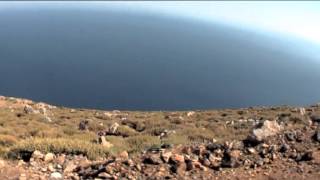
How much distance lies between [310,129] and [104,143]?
6.37m

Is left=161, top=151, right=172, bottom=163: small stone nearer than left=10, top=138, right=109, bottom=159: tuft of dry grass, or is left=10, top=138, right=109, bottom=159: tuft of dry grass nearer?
left=161, top=151, right=172, bottom=163: small stone

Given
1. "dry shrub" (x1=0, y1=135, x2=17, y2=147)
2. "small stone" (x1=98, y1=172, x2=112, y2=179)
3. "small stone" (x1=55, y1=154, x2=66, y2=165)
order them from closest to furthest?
"small stone" (x1=98, y1=172, x2=112, y2=179) < "small stone" (x1=55, y1=154, x2=66, y2=165) < "dry shrub" (x1=0, y1=135, x2=17, y2=147)

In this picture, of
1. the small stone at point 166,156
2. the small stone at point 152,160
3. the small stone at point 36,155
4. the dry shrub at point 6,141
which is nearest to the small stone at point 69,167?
the small stone at point 36,155

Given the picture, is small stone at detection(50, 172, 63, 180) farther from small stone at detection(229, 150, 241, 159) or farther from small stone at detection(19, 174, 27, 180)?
small stone at detection(229, 150, 241, 159)

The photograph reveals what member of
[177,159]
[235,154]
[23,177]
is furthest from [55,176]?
[235,154]

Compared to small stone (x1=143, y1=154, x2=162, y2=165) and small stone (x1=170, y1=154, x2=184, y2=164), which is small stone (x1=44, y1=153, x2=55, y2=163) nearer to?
small stone (x1=143, y1=154, x2=162, y2=165)

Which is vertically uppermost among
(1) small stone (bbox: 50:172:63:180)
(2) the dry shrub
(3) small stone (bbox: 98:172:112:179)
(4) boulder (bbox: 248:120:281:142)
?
(4) boulder (bbox: 248:120:281:142)

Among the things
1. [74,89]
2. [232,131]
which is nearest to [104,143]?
[232,131]

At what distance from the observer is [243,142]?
11.2 metres

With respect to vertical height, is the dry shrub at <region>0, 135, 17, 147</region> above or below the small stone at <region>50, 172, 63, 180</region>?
above

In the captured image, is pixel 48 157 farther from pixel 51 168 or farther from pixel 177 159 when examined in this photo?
pixel 177 159

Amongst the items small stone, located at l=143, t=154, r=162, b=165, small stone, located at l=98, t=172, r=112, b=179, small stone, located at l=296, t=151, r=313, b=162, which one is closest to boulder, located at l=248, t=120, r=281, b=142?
small stone, located at l=296, t=151, r=313, b=162

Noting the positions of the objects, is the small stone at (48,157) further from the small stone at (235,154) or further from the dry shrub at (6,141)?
the small stone at (235,154)

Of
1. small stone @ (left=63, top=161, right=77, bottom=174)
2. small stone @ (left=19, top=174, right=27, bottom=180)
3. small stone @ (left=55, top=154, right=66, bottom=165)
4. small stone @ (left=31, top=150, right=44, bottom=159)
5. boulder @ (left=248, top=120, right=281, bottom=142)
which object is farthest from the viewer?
small stone @ (left=31, top=150, right=44, bottom=159)
